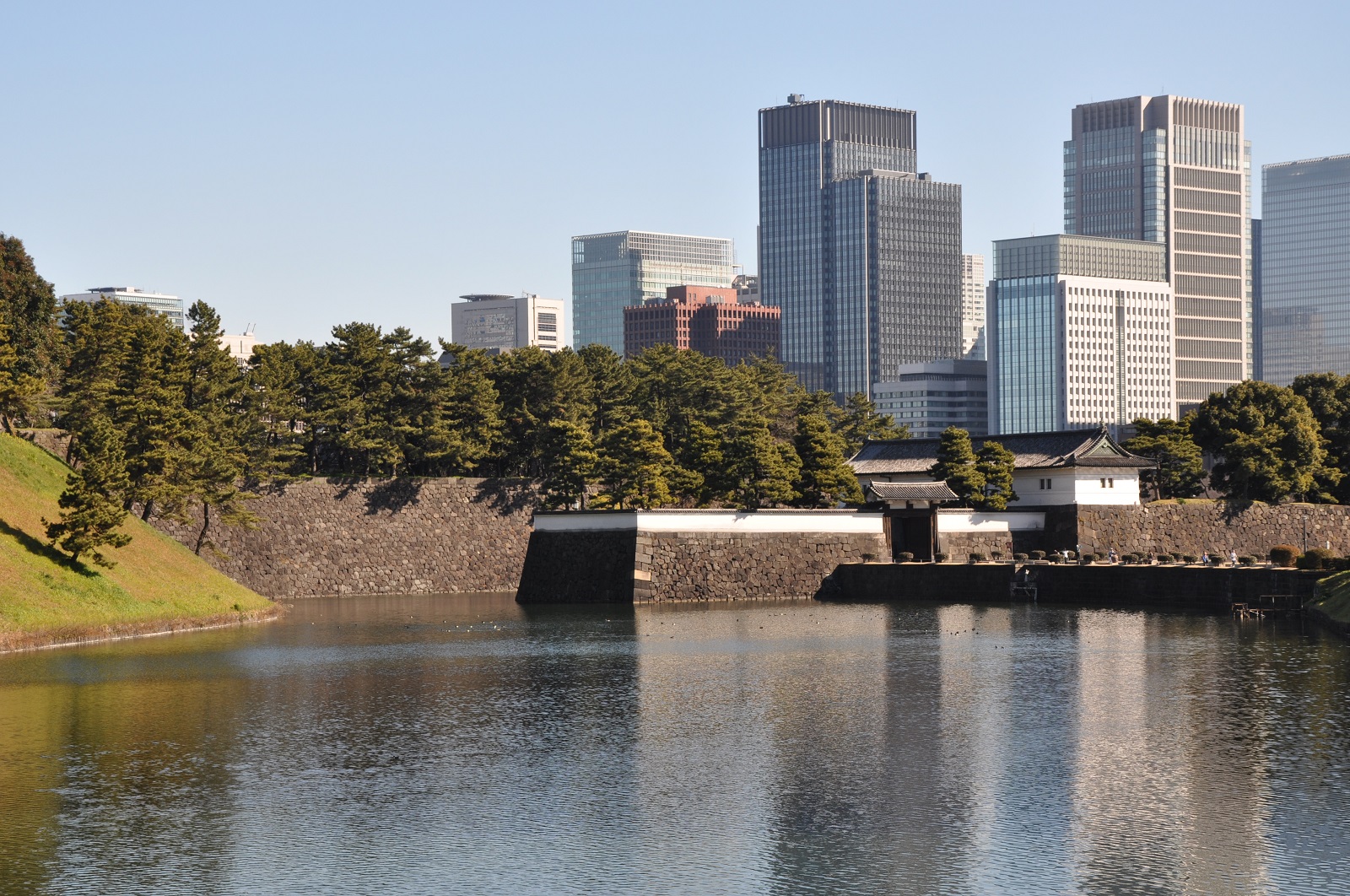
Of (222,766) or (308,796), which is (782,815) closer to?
(308,796)

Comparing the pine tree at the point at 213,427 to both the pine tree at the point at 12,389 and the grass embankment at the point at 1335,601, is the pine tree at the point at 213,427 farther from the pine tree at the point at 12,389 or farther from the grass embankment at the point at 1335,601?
the grass embankment at the point at 1335,601

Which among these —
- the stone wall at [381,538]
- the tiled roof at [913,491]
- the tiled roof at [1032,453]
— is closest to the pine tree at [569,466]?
the stone wall at [381,538]

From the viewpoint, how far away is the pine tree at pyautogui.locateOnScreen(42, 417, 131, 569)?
5241 cm

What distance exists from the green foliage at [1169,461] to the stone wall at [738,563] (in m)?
22.0

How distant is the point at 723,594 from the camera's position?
7362 centimetres

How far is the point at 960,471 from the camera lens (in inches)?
3179

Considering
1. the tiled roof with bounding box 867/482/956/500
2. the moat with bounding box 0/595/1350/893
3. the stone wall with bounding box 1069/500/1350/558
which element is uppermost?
the tiled roof with bounding box 867/482/956/500

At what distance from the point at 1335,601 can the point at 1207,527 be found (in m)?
33.3

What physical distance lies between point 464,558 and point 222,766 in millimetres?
53485

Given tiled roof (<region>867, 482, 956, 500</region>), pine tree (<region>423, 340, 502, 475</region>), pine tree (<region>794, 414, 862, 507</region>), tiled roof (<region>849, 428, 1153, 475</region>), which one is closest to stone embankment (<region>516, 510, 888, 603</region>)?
tiled roof (<region>867, 482, 956, 500</region>)

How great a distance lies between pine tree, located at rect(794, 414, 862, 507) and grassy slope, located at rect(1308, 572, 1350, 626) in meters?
26.9

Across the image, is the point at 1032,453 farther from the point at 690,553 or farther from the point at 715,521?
the point at 690,553

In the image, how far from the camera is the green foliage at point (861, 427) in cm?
9944

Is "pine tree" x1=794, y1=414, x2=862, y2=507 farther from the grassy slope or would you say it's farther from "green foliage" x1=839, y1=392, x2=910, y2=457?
the grassy slope
